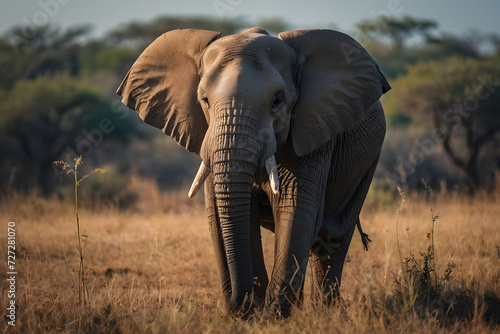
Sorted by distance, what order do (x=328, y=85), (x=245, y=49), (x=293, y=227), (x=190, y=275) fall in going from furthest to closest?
(x=190, y=275) < (x=328, y=85) < (x=293, y=227) < (x=245, y=49)

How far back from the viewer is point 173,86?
5160mm

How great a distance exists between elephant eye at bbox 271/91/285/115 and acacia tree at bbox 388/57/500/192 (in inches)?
497

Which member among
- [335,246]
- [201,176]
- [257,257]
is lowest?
[335,246]

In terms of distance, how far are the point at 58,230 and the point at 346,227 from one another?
4.42 metres

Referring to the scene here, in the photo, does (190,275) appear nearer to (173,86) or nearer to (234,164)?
(173,86)

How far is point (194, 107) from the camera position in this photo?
497 cm

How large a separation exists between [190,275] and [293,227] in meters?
2.63

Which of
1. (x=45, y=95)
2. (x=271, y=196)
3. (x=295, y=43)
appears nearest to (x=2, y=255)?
(x=271, y=196)

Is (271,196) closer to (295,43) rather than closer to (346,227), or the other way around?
(295,43)

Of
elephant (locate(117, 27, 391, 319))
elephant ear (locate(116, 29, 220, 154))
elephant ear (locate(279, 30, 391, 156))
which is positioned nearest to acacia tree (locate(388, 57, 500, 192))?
elephant ear (locate(279, 30, 391, 156))

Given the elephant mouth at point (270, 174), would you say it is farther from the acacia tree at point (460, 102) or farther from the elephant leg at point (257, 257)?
the acacia tree at point (460, 102)

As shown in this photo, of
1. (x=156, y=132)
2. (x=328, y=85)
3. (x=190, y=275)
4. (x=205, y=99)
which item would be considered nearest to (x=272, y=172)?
(x=205, y=99)

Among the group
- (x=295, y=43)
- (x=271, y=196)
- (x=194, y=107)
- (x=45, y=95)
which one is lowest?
(x=45, y=95)

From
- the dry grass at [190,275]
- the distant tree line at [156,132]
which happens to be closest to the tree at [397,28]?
the distant tree line at [156,132]
